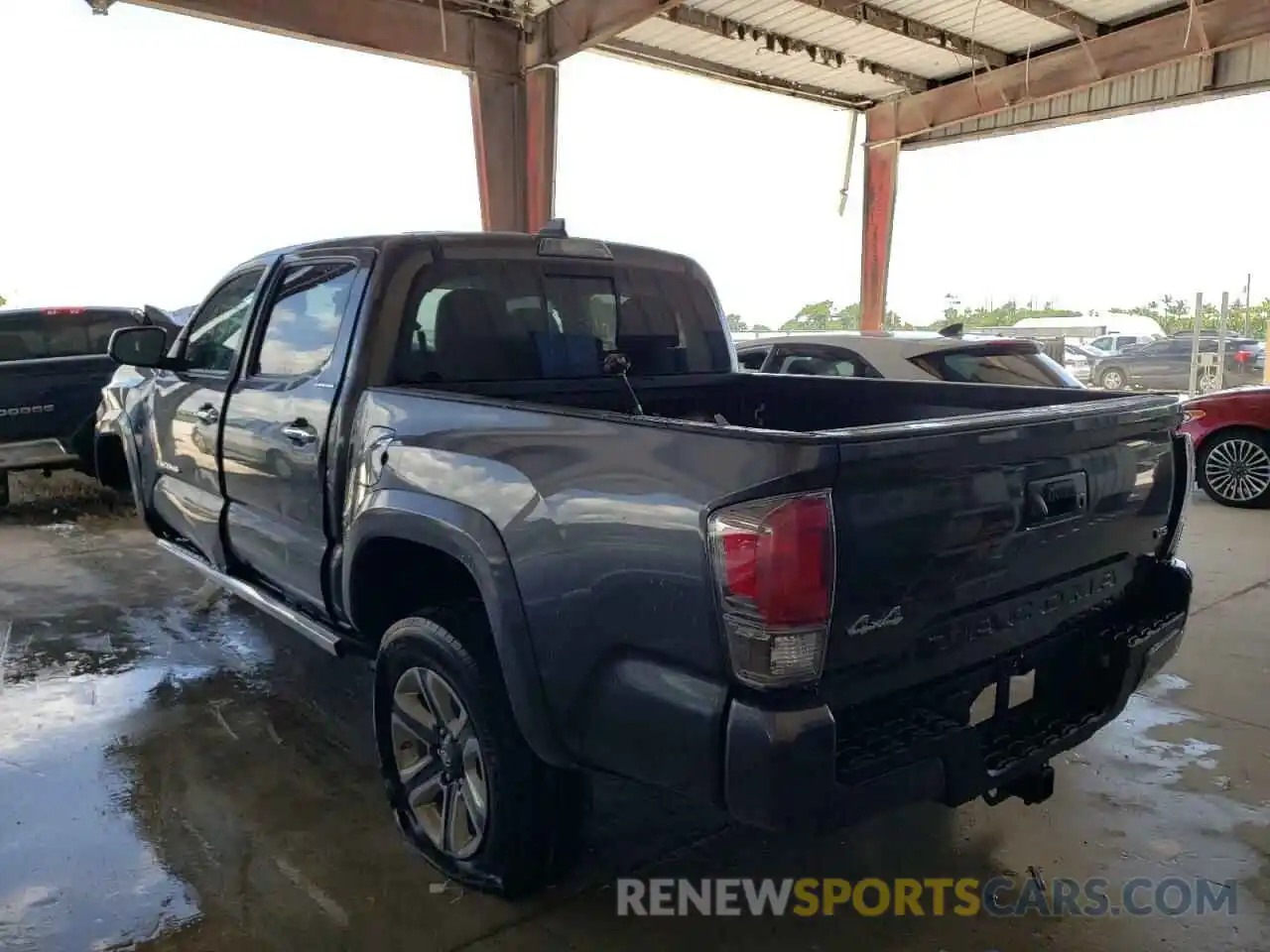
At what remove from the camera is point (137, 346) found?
4191 mm

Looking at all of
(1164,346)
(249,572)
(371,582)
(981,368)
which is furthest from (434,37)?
(1164,346)

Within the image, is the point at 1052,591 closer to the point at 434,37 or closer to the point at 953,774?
the point at 953,774

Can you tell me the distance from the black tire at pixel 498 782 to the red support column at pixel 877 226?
13590mm

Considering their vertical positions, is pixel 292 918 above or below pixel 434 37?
below

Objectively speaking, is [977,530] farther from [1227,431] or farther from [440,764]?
[1227,431]

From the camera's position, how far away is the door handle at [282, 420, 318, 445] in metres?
3.14

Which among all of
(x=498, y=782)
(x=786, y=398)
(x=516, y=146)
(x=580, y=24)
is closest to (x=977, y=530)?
(x=498, y=782)

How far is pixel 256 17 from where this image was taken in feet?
29.9

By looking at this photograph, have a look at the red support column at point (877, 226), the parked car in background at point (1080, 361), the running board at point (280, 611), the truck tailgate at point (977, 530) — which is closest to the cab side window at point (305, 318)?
the running board at point (280, 611)

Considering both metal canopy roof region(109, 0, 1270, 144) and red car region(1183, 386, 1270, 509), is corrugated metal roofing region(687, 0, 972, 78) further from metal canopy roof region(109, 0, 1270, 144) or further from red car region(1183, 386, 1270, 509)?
red car region(1183, 386, 1270, 509)

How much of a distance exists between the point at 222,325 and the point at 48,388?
428 cm

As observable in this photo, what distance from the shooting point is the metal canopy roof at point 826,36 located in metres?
9.69

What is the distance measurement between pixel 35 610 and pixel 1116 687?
5.35 metres

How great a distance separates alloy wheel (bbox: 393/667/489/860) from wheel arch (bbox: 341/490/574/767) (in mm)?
252
